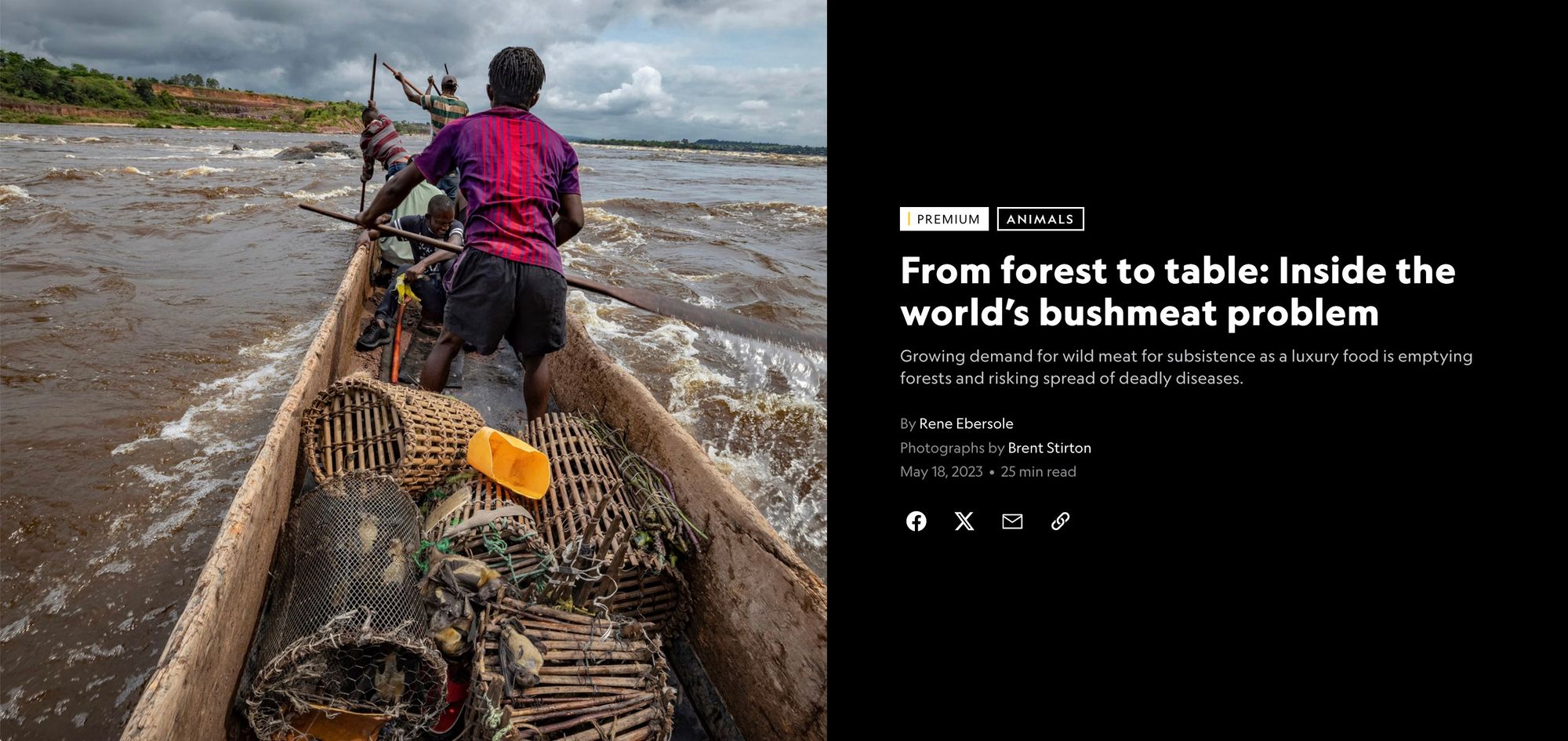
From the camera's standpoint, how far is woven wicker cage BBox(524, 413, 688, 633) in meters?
2.23

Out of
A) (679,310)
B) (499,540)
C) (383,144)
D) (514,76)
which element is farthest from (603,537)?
(383,144)

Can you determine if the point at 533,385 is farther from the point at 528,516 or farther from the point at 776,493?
the point at 776,493

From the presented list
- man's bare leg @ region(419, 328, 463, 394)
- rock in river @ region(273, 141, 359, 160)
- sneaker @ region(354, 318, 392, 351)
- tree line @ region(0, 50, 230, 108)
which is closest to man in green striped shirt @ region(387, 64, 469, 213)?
sneaker @ region(354, 318, 392, 351)

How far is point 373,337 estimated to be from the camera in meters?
4.87

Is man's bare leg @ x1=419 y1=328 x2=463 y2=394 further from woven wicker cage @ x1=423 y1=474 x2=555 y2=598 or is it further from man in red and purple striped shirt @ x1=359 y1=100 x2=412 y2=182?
man in red and purple striped shirt @ x1=359 y1=100 x2=412 y2=182

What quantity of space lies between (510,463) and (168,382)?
3.83m

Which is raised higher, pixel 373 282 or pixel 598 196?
pixel 598 196

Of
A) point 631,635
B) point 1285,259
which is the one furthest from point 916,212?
point 631,635

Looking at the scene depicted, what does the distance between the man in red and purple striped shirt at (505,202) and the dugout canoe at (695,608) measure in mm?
706

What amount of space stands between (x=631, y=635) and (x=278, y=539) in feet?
4.67

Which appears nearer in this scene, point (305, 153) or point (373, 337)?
point (373, 337)

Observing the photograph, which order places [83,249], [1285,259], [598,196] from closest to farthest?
[1285,259] < [83,249] < [598,196]

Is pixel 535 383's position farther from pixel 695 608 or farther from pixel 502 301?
pixel 695 608

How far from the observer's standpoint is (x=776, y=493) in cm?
435
